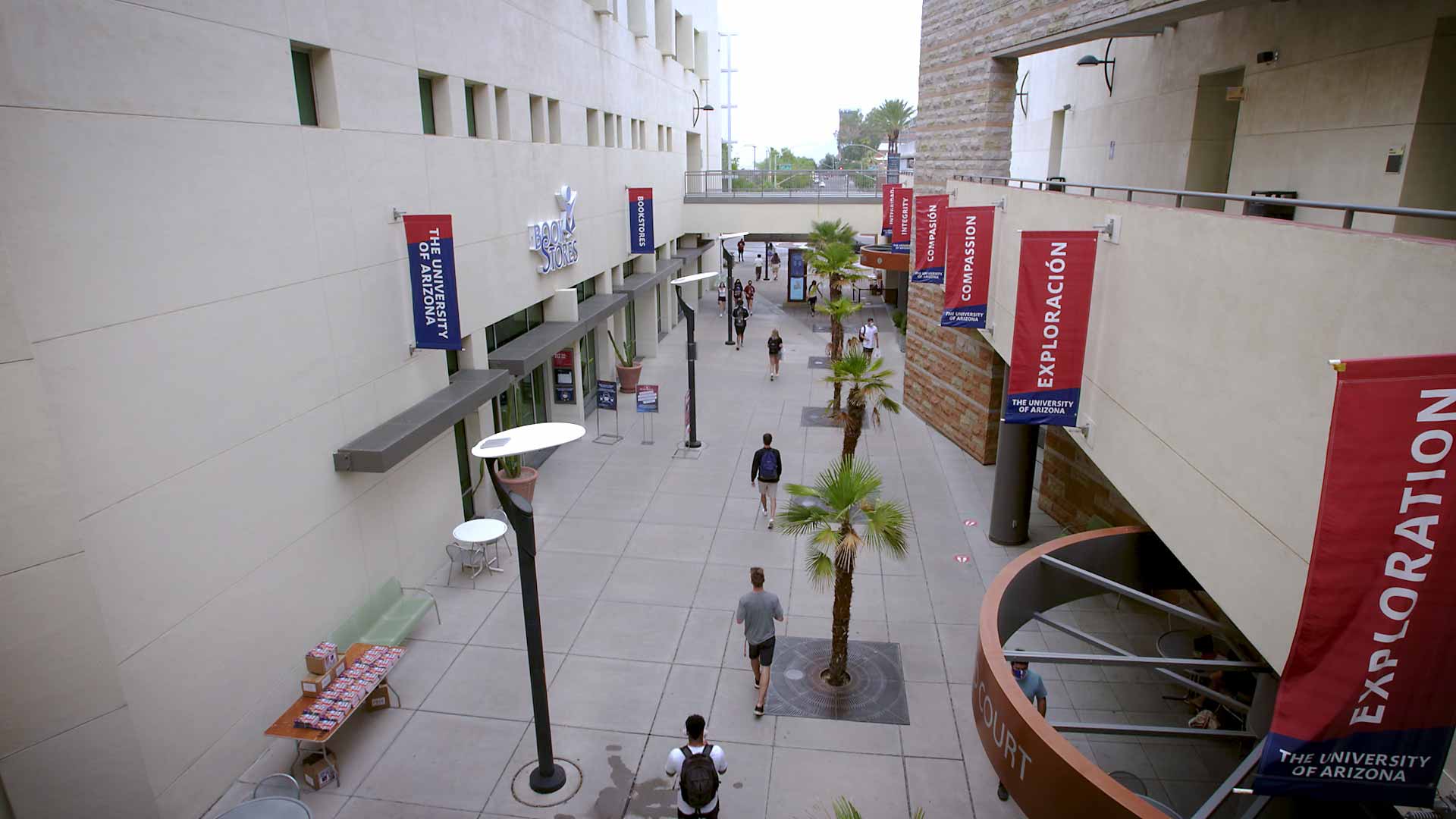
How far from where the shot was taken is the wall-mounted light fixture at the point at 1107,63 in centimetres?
1595

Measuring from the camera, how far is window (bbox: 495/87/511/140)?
49.5 feet

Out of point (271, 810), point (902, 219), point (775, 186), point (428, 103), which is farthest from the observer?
point (775, 186)

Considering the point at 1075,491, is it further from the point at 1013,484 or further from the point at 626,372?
the point at 626,372

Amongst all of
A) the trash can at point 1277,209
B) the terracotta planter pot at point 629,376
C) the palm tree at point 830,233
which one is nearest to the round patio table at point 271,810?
the trash can at point 1277,209

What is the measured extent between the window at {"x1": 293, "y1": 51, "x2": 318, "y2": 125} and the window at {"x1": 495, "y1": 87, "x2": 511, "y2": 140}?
520 cm

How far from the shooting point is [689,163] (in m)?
37.6

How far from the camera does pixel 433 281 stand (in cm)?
1154

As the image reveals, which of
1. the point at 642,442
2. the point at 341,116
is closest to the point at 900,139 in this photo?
the point at 642,442

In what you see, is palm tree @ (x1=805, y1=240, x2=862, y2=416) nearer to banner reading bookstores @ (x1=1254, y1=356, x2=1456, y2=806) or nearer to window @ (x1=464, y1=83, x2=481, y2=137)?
window @ (x1=464, y1=83, x2=481, y2=137)

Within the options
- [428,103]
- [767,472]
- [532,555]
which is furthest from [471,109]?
[532,555]

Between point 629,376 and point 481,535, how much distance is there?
12.0 m

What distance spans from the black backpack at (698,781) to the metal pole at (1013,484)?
26.9 feet

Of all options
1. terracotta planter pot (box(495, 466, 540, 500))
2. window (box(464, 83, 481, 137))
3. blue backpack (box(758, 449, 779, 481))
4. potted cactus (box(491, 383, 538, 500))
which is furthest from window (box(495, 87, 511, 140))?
blue backpack (box(758, 449, 779, 481))

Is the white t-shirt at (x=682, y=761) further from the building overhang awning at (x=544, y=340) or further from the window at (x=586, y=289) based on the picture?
the window at (x=586, y=289)
